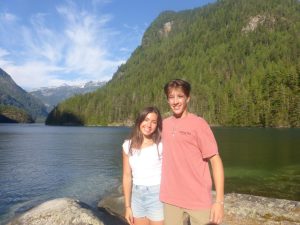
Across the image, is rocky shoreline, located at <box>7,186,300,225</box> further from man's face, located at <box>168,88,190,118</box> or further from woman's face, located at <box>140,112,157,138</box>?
man's face, located at <box>168,88,190,118</box>

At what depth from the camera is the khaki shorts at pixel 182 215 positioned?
7223mm

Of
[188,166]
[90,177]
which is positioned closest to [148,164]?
[188,166]

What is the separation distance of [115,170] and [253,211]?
85.8ft

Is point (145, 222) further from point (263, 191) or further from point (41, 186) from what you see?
point (41, 186)

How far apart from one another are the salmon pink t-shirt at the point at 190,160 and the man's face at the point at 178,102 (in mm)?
132

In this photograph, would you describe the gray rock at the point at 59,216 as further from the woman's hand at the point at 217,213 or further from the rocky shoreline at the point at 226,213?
the woman's hand at the point at 217,213

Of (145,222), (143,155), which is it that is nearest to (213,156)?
(143,155)

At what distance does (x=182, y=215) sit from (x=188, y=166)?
107 cm

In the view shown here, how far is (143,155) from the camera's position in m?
8.12

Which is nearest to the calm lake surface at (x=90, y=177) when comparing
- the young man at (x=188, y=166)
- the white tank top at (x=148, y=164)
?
the white tank top at (x=148, y=164)

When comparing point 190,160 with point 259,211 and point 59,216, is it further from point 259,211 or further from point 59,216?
point 259,211

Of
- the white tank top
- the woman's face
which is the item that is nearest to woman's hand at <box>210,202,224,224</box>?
the white tank top

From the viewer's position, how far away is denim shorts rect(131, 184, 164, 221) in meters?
8.06

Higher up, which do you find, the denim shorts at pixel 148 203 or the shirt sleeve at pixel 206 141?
the shirt sleeve at pixel 206 141
